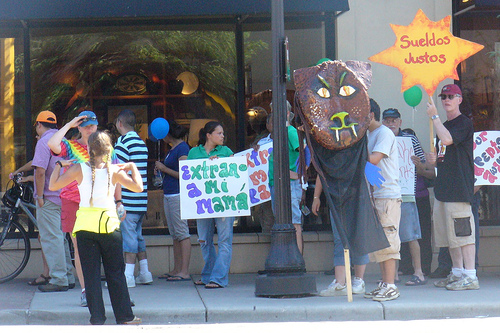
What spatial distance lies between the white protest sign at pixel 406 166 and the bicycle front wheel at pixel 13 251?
4711 mm

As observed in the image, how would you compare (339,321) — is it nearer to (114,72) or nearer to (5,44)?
(114,72)

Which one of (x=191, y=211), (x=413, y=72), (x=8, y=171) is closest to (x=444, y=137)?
(x=413, y=72)

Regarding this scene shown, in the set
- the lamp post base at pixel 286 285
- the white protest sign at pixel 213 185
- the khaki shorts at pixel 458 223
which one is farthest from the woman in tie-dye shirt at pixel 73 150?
the khaki shorts at pixel 458 223

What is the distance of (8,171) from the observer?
9844mm

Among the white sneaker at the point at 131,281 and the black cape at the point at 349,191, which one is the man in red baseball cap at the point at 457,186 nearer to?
the black cape at the point at 349,191

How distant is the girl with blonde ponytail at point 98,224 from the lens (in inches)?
250

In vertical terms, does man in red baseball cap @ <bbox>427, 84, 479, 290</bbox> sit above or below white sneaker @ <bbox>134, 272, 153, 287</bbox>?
above

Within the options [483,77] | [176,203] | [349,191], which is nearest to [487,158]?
[483,77]

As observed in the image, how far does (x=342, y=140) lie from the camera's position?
7.31 m

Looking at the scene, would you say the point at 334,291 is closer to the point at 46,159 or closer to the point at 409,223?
the point at 409,223

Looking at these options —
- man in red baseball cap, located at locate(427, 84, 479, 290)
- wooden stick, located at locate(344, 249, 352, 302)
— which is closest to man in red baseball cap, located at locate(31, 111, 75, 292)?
wooden stick, located at locate(344, 249, 352, 302)

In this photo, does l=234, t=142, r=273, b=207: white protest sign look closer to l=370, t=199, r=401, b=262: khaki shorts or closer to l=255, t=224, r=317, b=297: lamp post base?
l=255, t=224, r=317, b=297: lamp post base

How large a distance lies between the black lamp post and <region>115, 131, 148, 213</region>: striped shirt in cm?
170

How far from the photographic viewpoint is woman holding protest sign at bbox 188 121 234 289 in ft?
27.6
